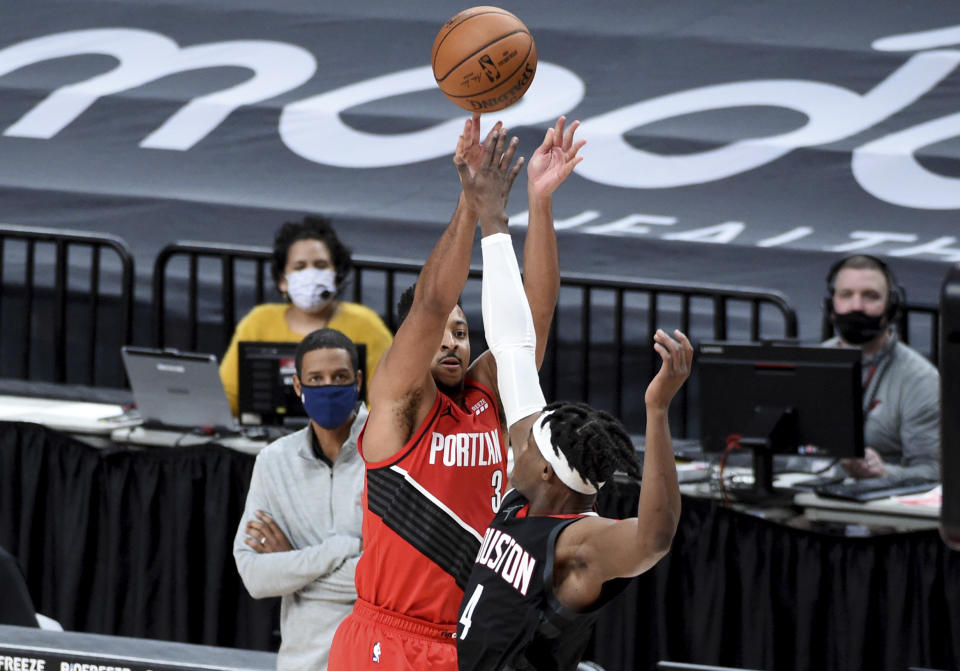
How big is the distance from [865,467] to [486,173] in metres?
2.97

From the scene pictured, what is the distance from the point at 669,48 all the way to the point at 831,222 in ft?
5.85

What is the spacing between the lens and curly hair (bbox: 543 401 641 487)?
3.34m

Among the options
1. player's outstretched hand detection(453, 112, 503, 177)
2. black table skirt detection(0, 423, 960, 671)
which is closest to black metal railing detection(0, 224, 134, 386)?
black table skirt detection(0, 423, 960, 671)

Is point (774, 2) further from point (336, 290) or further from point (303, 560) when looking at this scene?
point (303, 560)

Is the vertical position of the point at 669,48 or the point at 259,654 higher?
the point at 669,48

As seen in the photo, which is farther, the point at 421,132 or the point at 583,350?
the point at 421,132

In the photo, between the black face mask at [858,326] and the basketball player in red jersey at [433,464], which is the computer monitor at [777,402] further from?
the basketball player in red jersey at [433,464]

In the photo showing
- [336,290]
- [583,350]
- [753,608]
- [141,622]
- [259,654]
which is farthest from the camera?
[583,350]

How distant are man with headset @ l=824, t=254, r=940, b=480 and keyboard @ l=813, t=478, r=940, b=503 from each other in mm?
205

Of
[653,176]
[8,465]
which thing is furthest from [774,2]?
[8,465]

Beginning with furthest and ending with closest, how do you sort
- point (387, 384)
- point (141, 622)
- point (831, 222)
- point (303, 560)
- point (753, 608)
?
point (831, 222)
point (141, 622)
point (753, 608)
point (303, 560)
point (387, 384)

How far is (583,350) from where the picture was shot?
8062 millimetres

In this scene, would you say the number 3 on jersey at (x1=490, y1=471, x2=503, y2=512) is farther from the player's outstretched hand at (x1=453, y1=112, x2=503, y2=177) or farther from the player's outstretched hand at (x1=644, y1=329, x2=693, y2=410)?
the player's outstretched hand at (x1=644, y1=329, x2=693, y2=410)

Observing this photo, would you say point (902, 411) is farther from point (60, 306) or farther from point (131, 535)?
point (60, 306)
